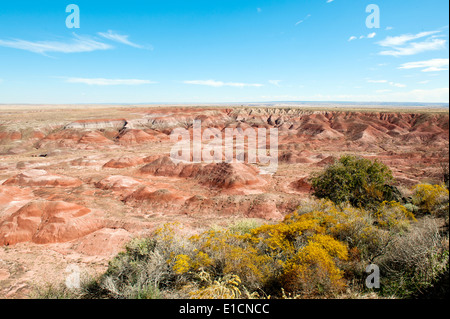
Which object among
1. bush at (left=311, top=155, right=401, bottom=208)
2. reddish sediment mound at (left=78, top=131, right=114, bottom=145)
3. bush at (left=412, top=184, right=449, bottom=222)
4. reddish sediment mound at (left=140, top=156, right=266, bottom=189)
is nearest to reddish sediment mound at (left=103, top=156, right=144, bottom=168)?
reddish sediment mound at (left=140, top=156, right=266, bottom=189)

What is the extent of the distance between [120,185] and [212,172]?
14.0 meters

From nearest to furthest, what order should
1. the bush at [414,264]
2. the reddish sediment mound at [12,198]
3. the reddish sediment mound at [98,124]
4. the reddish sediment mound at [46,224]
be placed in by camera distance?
the bush at [414,264]
the reddish sediment mound at [46,224]
the reddish sediment mound at [12,198]
the reddish sediment mound at [98,124]

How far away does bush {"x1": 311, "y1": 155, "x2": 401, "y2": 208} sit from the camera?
53.8 ft

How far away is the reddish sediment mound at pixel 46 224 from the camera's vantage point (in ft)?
66.6

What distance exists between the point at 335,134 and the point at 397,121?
87.7 feet

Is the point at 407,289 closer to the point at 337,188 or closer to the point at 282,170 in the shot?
the point at 337,188

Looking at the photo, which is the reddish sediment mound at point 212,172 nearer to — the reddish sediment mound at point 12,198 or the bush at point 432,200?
the reddish sediment mound at point 12,198

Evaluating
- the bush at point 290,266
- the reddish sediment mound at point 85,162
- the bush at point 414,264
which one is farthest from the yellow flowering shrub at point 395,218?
the reddish sediment mound at point 85,162

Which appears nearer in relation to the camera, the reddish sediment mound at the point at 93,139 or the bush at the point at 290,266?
the bush at the point at 290,266

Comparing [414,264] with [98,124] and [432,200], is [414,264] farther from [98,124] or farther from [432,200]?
[98,124]

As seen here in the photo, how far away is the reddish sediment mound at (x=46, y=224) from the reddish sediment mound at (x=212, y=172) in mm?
17499

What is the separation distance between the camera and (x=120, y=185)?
34094 millimetres

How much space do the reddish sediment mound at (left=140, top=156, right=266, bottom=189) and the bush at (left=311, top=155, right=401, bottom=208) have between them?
17.4 metres
